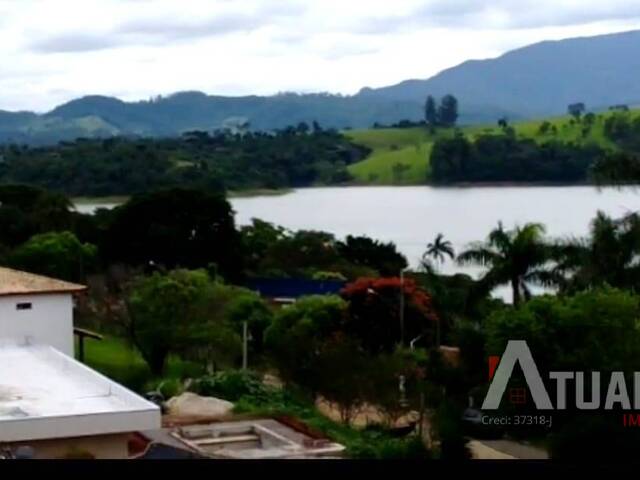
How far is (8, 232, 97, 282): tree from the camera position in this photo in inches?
387

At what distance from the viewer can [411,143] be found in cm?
2247

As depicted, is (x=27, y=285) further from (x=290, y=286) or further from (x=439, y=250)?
(x=439, y=250)

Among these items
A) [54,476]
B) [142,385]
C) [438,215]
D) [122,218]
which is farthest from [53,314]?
[438,215]

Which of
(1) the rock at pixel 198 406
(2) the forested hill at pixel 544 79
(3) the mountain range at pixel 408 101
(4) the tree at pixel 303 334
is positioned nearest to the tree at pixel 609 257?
(4) the tree at pixel 303 334

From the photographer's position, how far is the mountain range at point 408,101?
24.4 m

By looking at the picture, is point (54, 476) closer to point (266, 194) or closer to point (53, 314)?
point (53, 314)

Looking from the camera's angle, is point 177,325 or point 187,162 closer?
point 177,325

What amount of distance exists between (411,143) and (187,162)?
6565mm

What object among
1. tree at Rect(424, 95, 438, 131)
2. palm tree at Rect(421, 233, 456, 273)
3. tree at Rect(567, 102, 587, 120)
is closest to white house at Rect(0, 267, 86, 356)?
palm tree at Rect(421, 233, 456, 273)

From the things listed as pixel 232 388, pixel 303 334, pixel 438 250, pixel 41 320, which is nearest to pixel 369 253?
pixel 438 250

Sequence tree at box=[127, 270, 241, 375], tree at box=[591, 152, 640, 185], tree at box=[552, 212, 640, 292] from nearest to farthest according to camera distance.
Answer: tree at box=[552, 212, 640, 292]
tree at box=[591, 152, 640, 185]
tree at box=[127, 270, 241, 375]

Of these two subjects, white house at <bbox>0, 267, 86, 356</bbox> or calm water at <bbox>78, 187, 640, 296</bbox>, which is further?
calm water at <bbox>78, 187, 640, 296</bbox>

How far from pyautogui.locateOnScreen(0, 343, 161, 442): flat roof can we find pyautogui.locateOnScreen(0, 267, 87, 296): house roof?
4.41ft

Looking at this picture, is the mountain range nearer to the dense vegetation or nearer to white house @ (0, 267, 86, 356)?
the dense vegetation
